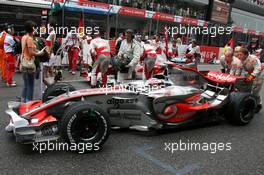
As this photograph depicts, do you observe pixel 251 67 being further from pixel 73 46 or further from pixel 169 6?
pixel 169 6

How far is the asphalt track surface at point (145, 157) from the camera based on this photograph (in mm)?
3058

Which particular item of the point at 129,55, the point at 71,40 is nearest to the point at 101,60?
the point at 129,55

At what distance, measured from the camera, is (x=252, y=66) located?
550 cm

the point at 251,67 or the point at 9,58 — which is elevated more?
the point at 251,67

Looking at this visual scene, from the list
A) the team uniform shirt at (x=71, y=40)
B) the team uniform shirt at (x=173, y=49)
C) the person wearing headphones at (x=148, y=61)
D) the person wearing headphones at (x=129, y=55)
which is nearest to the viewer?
the person wearing headphones at (x=129, y=55)

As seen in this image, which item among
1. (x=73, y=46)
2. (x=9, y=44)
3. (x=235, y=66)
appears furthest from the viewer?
(x=73, y=46)

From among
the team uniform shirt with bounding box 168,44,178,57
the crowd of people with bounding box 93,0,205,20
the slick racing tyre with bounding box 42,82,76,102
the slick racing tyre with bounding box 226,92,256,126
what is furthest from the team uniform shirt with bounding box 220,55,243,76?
the crowd of people with bounding box 93,0,205,20

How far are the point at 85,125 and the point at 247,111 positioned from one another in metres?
3.12

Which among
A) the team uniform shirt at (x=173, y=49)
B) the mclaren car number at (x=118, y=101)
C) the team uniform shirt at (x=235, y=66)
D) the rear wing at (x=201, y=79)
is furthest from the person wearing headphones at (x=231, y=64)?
the team uniform shirt at (x=173, y=49)

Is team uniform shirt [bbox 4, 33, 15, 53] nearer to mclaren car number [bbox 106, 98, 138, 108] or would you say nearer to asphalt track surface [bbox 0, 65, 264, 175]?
asphalt track surface [bbox 0, 65, 264, 175]

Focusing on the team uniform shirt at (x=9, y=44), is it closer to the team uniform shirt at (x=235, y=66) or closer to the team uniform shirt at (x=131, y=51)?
the team uniform shirt at (x=131, y=51)

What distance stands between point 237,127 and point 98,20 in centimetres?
1316

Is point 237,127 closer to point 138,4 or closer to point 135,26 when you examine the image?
point 138,4

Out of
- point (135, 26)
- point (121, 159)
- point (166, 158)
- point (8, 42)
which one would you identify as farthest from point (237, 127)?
point (135, 26)
